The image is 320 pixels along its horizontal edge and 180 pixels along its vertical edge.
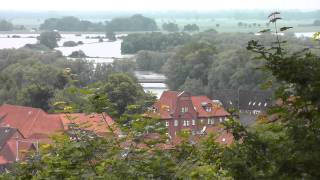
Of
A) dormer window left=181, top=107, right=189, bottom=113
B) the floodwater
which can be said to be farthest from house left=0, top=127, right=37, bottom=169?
the floodwater

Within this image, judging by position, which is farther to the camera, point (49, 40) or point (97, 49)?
point (49, 40)

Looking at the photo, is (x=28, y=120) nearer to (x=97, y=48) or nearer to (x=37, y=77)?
(x=37, y=77)

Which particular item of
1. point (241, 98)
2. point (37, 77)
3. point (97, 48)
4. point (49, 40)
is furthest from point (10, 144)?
point (49, 40)

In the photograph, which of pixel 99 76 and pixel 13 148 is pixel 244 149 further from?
pixel 99 76

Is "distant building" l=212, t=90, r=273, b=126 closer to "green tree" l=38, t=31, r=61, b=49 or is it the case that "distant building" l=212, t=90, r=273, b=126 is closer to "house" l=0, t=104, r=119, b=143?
"house" l=0, t=104, r=119, b=143

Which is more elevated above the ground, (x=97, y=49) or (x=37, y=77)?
(x=37, y=77)

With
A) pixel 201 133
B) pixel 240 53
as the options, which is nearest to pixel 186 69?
pixel 240 53

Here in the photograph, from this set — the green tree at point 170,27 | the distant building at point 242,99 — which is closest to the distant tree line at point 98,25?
the green tree at point 170,27
